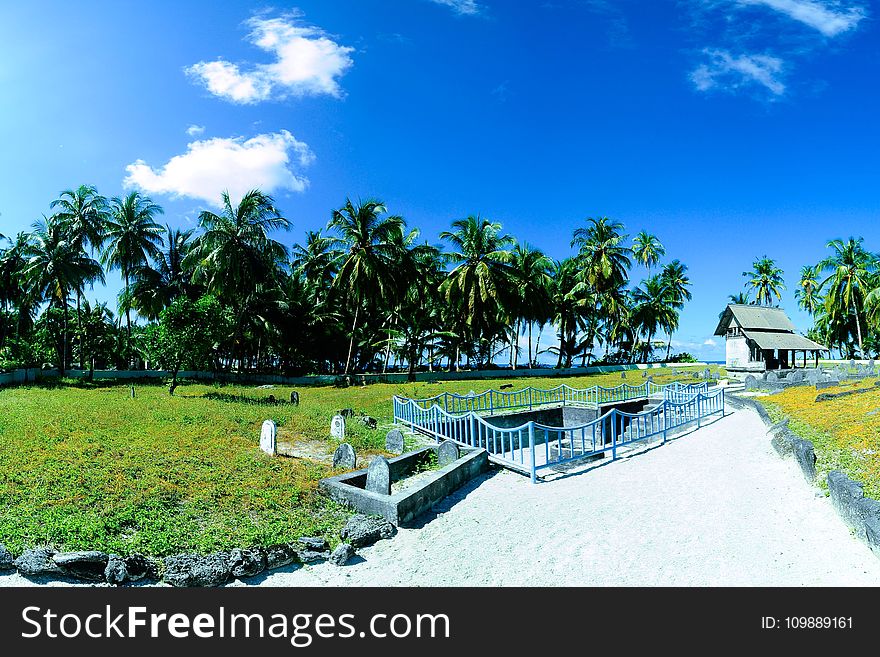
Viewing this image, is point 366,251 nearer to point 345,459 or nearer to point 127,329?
point 127,329

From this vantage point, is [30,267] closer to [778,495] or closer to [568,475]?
[568,475]

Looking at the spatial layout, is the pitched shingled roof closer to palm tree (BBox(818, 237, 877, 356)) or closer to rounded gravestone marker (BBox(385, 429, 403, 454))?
palm tree (BBox(818, 237, 877, 356))

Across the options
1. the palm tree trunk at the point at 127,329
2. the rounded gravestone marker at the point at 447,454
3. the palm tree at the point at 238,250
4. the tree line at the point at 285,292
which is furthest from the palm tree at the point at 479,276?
the rounded gravestone marker at the point at 447,454

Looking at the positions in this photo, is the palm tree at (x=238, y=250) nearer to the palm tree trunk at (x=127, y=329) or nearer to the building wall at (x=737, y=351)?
the palm tree trunk at (x=127, y=329)

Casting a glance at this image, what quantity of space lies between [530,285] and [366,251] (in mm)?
15297

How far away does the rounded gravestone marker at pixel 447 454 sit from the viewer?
32.6 feet

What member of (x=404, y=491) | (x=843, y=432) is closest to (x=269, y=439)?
(x=404, y=491)

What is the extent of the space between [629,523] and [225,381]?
32.6m

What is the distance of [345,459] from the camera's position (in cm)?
927

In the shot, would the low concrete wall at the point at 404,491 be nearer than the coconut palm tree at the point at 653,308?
Yes

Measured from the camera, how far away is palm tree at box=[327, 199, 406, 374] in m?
35.2

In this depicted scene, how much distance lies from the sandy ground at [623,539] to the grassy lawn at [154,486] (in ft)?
2.85

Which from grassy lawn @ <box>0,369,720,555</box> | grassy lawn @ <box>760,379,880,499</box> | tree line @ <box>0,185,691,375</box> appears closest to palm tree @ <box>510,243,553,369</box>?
tree line @ <box>0,185,691,375</box>

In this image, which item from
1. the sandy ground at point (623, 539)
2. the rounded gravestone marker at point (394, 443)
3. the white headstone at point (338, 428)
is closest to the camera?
the sandy ground at point (623, 539)
